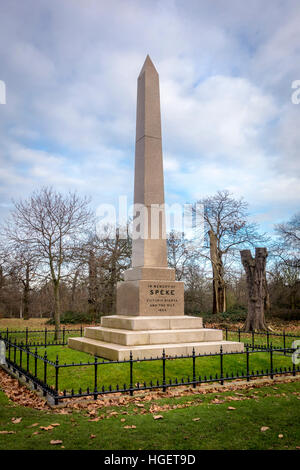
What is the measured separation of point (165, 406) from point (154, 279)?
550 cm

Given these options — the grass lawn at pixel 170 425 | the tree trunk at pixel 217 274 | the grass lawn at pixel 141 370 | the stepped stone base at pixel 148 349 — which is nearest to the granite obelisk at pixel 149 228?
the stepped stone base at pixel 148 349

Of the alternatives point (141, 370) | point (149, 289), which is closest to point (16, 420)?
point (141, 370)

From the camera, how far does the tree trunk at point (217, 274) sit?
28.3 m

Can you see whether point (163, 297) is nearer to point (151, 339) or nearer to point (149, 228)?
point (151, 339)

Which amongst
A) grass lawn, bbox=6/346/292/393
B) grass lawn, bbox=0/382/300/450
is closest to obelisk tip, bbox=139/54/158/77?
grass lawn, bbox=6/346/292/393

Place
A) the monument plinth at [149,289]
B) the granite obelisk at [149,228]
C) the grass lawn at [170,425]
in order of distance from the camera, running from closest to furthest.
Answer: the grass lawn at [170,425] → the monument plinth at [149,289] → the granite obelisk at [149,228]

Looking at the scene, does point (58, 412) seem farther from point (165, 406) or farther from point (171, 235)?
point (171, 235)

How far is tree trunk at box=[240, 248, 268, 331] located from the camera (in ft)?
67.4

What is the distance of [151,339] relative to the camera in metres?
10.1

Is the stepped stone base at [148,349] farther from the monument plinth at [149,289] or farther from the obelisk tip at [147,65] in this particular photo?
the obelisk tip at [147,65]

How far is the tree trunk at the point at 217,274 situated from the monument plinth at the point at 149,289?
16.5 metres

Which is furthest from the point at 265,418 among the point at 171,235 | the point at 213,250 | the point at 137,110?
the point at 171,235

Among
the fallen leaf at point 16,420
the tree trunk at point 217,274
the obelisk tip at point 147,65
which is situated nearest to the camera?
the fallen leaf at point 16,420
